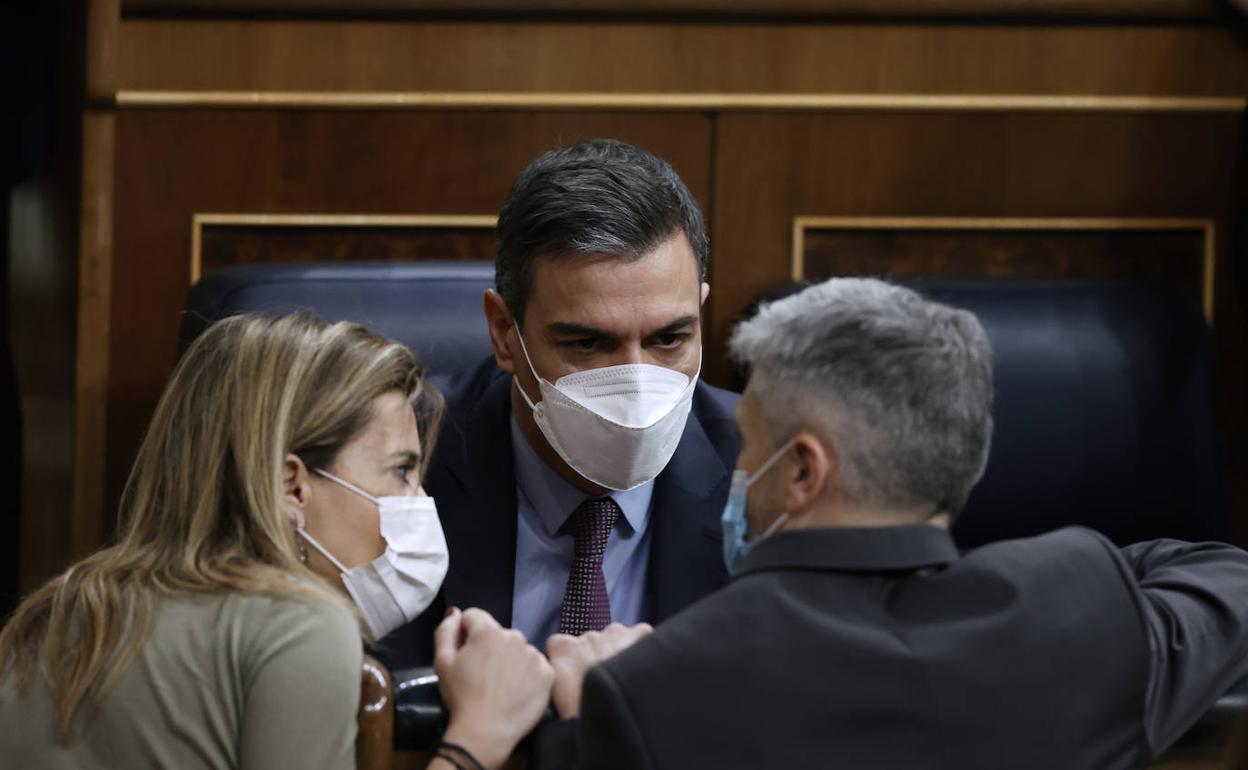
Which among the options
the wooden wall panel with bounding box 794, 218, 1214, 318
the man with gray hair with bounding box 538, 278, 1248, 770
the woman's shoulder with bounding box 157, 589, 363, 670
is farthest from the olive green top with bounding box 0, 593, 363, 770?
the wooden wall panel with bounding box 794, 218, 1214, 318

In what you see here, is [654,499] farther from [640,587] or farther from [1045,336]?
[1045,336]

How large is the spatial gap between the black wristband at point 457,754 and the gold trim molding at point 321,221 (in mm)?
1681

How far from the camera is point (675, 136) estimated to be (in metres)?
2.95

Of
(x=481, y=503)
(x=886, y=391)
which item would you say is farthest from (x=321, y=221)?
(x=886, y=391)

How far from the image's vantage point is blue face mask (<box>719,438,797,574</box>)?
4.89 ft

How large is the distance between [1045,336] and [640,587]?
85cm

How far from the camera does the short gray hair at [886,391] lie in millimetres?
1441

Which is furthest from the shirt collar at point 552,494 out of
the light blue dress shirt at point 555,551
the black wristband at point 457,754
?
the black wristband at point 457,754

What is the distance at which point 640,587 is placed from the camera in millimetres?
2291

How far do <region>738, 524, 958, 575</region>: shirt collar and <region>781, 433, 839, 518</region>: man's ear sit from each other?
37mm

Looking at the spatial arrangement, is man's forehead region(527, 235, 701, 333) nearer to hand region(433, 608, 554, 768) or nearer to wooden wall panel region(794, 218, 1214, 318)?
hand region(433, 608, 554, 768)

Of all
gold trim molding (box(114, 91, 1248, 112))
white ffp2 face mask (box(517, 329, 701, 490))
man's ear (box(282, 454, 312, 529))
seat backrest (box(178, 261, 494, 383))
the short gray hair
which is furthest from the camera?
gold trim molding (box(114, 91, 1248, 112))

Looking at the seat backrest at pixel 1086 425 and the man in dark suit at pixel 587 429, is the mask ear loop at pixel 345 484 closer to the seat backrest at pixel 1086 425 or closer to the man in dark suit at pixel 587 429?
the man in dark suit at pixel 587 429

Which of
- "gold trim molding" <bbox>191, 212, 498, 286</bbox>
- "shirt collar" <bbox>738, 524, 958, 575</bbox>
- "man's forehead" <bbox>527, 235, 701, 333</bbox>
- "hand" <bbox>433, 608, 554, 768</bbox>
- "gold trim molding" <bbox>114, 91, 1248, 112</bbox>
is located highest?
"gold trim molding" <bbox>114, 91, 1248, 112</bbox>
